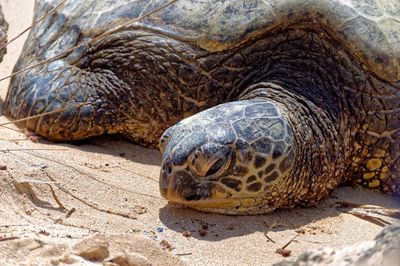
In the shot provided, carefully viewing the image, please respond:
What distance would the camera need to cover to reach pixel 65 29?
19.8ft

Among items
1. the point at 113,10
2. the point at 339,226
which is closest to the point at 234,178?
the point at 339,226

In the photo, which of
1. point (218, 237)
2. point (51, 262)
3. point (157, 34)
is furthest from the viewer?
point (157, 34)

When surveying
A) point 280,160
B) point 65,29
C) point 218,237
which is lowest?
point 218,237

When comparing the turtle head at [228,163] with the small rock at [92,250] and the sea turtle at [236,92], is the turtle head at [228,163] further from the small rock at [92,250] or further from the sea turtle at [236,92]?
the small rock at [92,250]

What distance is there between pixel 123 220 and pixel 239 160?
0.65 m

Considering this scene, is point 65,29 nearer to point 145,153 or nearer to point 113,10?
point 113,10

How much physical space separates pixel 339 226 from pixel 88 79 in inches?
79.0

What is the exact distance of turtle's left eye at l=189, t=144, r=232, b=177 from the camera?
4441 mm

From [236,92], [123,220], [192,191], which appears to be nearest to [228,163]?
[192,191]

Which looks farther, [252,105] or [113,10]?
[113,10]

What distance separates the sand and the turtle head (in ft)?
0.32

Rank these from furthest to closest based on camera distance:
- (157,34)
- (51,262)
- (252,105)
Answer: (157,34) → (252,105) → (51,262)

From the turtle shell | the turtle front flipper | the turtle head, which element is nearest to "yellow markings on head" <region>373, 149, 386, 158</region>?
the turtle shell

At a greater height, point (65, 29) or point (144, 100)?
point (65, 29)
